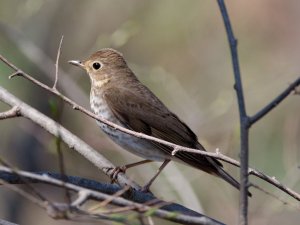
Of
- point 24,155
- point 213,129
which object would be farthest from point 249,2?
point 24,155

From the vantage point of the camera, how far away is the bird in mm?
4965

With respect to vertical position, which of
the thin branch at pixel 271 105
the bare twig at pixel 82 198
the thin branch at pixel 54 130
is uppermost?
the thin branch at pixel 54 130

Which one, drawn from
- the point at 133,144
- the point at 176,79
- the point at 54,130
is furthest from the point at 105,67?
the point at 176,79

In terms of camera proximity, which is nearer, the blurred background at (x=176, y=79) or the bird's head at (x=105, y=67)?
the bird's head at (x=105, y=67)

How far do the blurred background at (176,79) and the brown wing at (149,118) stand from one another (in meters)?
0.42

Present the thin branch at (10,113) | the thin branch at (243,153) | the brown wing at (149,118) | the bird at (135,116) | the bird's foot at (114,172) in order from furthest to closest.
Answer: the brown wing at (149,118), the bird at (135,116), the bird's foot at (114,172), the thin branch at (10,113), the thin branch at (243,153)

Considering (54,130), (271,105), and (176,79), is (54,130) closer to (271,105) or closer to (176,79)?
(271,105)

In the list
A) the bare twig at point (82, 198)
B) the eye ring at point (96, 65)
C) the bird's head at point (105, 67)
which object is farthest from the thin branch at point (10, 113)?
the eye ring at point (96, 65)

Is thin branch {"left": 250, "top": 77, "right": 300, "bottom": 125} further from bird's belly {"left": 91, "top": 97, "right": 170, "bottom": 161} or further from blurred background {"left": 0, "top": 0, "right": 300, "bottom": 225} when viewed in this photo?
bird's belly {"left": 91, "top": 97, "right": 170, "bottom": 161}

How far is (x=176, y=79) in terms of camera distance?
10.5 m

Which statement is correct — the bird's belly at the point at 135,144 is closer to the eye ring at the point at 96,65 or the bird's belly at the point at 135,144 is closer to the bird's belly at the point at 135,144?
the bird's belly at the point at 135,144

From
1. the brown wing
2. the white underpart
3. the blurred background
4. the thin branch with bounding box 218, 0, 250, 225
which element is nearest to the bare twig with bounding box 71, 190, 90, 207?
the thin branch with bounding box 218, 0, 250, 225

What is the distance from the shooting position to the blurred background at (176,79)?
675 cm

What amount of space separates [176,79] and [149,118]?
5.15m
